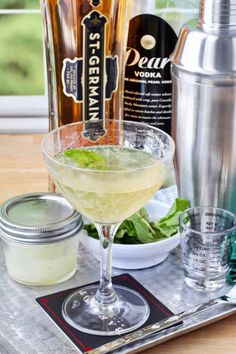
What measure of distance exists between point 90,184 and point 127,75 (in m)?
0.38

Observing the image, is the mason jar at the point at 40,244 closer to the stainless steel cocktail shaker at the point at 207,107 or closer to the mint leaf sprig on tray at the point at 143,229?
the mint leaf sprig on tray at the point at 143,229

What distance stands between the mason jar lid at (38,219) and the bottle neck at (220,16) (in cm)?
26

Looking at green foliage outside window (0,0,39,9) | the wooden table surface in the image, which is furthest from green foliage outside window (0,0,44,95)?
the wooden table surface

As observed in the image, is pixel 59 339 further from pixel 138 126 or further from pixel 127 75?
pixel 127 75

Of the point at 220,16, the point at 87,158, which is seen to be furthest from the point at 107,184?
the point at 220,16

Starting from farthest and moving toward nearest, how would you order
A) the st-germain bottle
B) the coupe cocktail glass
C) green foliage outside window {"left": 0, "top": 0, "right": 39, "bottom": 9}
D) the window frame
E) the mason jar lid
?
green foliage outside window {"left": 0, "top": 0, "right": 39, "bottom": 9}
the window frame
the st-germain bottle
the mason jar lid
the coupe cocktail glass

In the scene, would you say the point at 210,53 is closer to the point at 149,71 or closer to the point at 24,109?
the point at 149,71

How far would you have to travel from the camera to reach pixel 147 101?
1.16 m

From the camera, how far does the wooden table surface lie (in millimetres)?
840

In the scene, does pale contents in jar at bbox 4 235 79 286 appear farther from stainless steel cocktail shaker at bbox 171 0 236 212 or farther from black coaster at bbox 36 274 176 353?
stainless steel cocktail shaker at bbox 171 0 236 212

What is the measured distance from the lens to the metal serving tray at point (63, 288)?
82 cm

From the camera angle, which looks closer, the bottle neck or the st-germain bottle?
the bottle neck

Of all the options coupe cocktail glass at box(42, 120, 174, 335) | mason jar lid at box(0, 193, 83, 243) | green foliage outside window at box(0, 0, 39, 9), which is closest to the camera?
coupe cocktail glass at box(42, 120, 174, 335)

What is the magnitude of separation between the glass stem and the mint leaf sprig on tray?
79 millimetres
